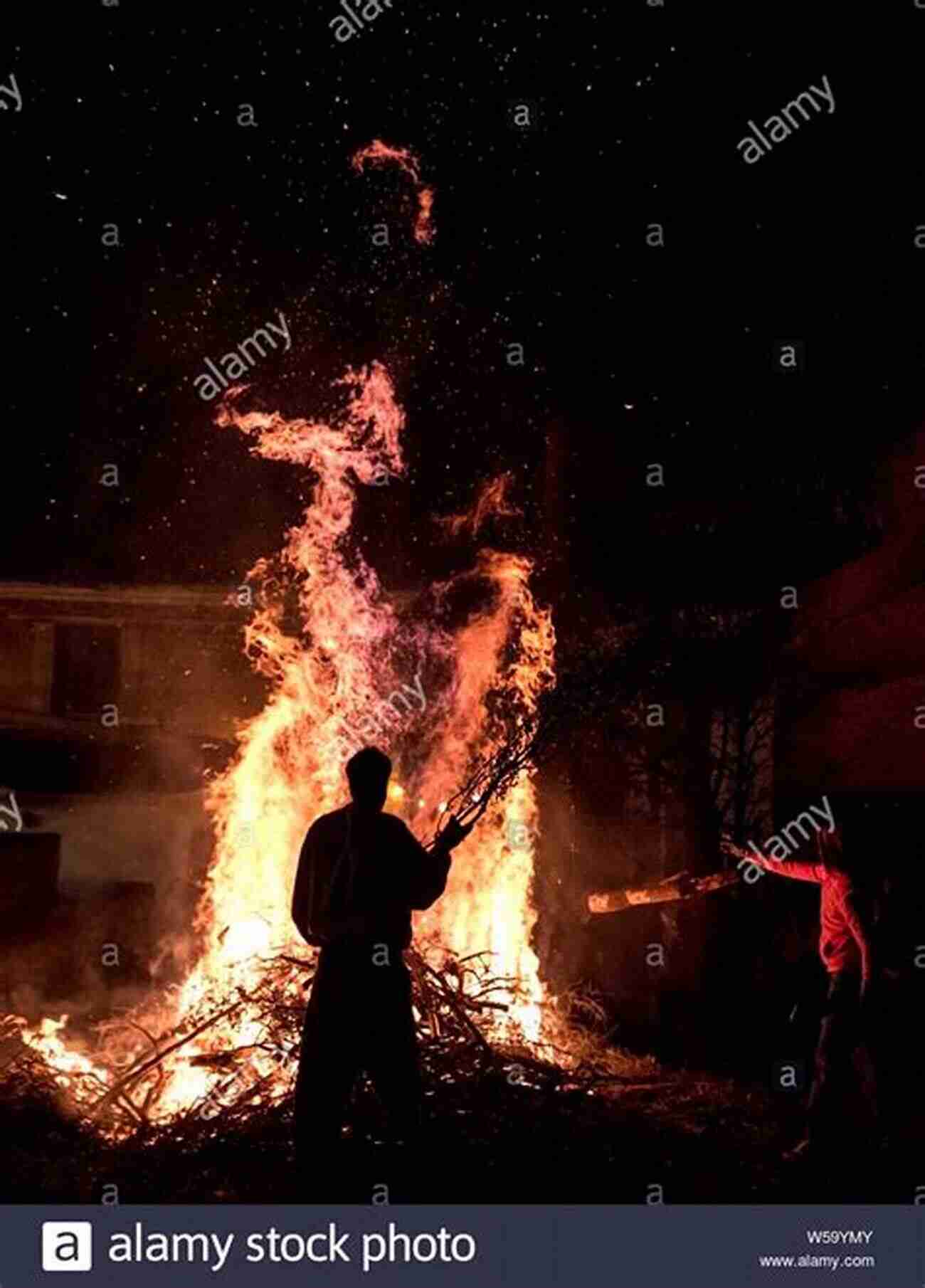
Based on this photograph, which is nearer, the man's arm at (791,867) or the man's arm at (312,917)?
the man's arm at (312,917)

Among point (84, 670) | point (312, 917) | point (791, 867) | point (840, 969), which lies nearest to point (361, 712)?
point (84, 670)

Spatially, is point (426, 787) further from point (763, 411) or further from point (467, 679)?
point (763, 411)

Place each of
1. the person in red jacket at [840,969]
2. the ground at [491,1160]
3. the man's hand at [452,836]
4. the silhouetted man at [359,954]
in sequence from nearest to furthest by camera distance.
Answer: the silhouetted man at [359,954]
the man's hand at [452,836]
the ground at [491,1160]
the person in red jacket at [840,969]

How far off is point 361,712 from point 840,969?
5132 mm

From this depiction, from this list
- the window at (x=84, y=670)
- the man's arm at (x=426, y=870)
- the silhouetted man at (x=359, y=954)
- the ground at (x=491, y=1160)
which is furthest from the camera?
the window at (x=84, y=670)

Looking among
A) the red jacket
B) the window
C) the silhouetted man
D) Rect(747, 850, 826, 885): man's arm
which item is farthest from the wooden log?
the window

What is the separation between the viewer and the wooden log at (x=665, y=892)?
8227mm

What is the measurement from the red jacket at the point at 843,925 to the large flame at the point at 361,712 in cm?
290

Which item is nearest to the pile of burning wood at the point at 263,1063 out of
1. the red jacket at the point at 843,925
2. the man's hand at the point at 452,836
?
the red jacket at the point at 843,925

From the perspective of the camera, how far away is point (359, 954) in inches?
234

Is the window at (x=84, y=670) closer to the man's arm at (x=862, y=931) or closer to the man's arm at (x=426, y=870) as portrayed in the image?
the man's arm at (x=426, y=870)

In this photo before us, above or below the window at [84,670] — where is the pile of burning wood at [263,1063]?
below

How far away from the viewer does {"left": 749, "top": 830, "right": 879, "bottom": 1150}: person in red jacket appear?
279 inches

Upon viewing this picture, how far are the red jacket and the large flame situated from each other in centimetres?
290
